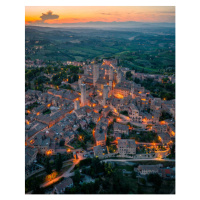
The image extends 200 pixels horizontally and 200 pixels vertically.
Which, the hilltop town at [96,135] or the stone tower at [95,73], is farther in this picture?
the stone tower at [95,73]

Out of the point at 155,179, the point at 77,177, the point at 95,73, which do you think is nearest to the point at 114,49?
the point at 95,73

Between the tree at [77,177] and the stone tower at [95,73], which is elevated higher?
the stone tower at [95,73]

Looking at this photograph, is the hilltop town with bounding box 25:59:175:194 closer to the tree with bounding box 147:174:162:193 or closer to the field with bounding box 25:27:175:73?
the tree with bounding box 147:174:162:193

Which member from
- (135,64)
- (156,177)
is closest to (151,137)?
(156,177)

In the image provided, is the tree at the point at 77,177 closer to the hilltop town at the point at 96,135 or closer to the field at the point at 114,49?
the hilltop town at the point at 96,135

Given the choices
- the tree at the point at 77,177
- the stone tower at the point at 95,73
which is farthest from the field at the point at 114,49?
the tree at the point at 77,177

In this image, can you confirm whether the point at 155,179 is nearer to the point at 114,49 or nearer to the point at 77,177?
the point at 77,177

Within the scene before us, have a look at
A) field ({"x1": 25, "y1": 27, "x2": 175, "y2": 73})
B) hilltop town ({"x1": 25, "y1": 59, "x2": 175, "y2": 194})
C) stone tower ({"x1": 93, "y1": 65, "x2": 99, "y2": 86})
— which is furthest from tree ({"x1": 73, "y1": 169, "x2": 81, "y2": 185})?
field ({"x1": 25, "y1": 27, "x2": 175, "y2": 73})

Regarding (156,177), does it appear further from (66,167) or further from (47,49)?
(47,49)

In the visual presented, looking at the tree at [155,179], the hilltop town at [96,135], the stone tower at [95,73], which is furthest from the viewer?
the stone tower at [95,73]
